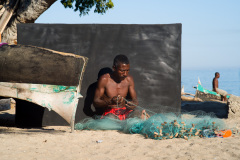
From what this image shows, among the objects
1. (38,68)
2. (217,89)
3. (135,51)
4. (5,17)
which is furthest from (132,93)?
(217,89)

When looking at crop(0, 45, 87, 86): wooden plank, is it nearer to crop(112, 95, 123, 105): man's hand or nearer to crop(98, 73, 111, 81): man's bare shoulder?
crop(98, 73, 111, 81): man's bare shoulder

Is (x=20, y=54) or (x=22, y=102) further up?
(x=20, y=54)

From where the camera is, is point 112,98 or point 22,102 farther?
point 22,102

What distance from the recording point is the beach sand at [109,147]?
425 cm

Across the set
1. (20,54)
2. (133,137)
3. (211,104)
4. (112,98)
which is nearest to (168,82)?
(112,98)

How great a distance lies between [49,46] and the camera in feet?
22.9

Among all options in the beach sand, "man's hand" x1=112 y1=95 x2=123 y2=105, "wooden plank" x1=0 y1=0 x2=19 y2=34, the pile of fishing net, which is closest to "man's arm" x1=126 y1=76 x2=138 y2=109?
"man's hand" x1=112 y1=95 x2=123 y2=105

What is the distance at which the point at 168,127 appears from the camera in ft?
17.2

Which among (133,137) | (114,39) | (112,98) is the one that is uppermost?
(114,39)

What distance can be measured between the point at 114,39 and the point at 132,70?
813mm

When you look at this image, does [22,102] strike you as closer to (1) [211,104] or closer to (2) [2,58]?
(2) [2,58]

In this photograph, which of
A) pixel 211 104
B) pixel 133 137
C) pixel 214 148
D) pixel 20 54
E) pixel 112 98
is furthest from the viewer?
pixel 211 104

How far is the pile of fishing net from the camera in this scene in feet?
17.1

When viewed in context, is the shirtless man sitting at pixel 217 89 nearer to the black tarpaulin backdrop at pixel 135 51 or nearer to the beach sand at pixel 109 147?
the black tarpaulin backdrop at pixel 135 51
